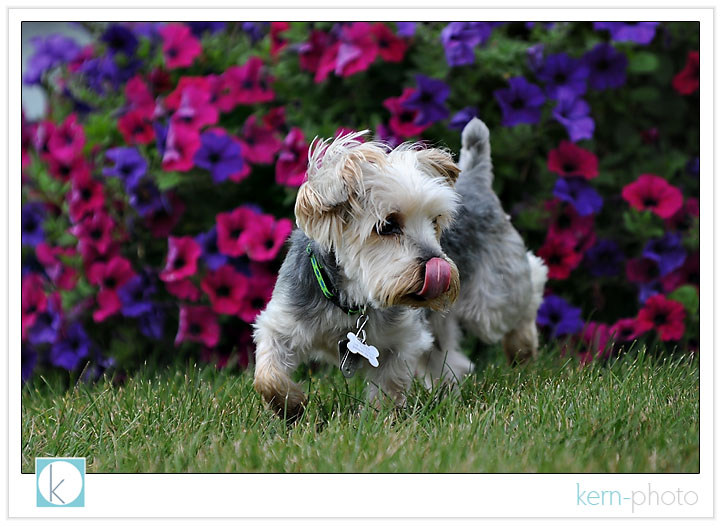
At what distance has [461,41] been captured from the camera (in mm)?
4738

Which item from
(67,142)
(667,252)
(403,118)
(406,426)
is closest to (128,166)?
(67,142)

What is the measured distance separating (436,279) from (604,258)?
246 cm

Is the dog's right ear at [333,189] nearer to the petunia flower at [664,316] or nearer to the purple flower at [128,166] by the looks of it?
the purple flower at [128,166]

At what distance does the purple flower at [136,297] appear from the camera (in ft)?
15.9

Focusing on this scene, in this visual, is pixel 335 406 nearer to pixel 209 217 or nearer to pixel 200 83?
pixel 209 217

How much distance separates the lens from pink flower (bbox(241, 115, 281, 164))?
4.88 meters

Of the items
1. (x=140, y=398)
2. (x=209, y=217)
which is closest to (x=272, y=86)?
(x=209, y=217)

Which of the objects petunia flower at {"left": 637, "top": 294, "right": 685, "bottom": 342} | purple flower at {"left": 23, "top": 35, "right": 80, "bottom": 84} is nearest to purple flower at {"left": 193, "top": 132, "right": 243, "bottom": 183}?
purple flower at {"left": 23, "top": 35, "right": 80, "bottom": 84}

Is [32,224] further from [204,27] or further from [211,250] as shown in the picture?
[204,27]

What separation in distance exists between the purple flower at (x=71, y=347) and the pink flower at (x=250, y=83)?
1.66 m

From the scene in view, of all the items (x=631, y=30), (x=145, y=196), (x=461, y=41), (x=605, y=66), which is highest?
(x=631, y=30)

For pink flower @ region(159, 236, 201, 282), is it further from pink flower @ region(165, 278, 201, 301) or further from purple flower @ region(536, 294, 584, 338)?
purple flower @ region(536, 294, 584, 338)

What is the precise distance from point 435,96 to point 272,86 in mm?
1042
